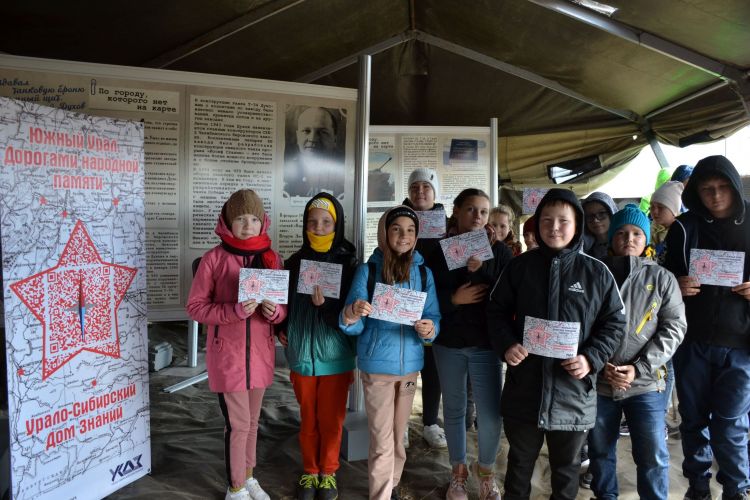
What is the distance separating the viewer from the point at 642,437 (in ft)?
7.07

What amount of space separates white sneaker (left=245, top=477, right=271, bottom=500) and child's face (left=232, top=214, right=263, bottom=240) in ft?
4.36

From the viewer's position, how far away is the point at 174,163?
3.28 meters

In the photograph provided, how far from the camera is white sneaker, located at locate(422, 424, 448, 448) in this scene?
10.3 ft

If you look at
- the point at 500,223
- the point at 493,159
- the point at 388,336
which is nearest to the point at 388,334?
the point at 388,336

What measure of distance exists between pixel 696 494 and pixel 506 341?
4.97 feet

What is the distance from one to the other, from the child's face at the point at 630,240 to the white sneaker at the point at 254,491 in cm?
225

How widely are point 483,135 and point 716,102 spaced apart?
6.93ft

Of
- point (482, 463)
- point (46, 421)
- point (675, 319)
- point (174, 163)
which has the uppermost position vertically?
point (174, 163)

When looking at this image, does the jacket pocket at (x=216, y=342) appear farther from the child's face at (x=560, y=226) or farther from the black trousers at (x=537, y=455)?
the child's face at (x=560, y=226)

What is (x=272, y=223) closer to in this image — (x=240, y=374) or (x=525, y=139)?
(x=240, y=374)

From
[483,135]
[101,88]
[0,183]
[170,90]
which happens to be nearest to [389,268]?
[0,183]

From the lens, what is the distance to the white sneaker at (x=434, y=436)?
3.14 metres

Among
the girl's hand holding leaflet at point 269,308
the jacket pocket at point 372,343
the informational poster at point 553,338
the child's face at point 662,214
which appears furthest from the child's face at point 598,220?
the girl's hand holding leaflet at point 269,308

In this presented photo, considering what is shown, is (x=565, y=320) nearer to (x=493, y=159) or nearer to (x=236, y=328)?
(x=236, y=328)
